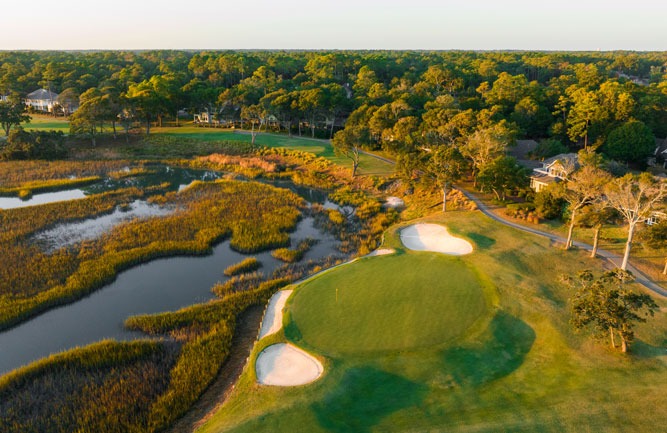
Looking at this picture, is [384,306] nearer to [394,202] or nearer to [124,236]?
[124,236]

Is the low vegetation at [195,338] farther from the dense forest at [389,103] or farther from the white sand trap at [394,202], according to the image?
the dense forest at [389,103]

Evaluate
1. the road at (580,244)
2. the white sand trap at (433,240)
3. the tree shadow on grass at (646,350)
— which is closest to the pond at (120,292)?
the white sand trap at (433,240)

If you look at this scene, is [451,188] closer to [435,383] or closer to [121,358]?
[435,383]

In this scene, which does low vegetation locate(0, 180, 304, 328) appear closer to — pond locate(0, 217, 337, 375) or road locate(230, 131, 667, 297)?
pond locate(0, 217, 337, 375)

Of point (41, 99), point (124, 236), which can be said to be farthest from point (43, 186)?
point (41, 99)

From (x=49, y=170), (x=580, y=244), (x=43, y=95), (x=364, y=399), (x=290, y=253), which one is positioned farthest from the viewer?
(x=43, y=95)

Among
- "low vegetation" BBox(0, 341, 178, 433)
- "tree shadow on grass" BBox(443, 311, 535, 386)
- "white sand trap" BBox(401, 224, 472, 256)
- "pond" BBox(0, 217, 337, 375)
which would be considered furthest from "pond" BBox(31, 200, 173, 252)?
"tree shadow on grass" BBox(443, 311, 535, 386)
